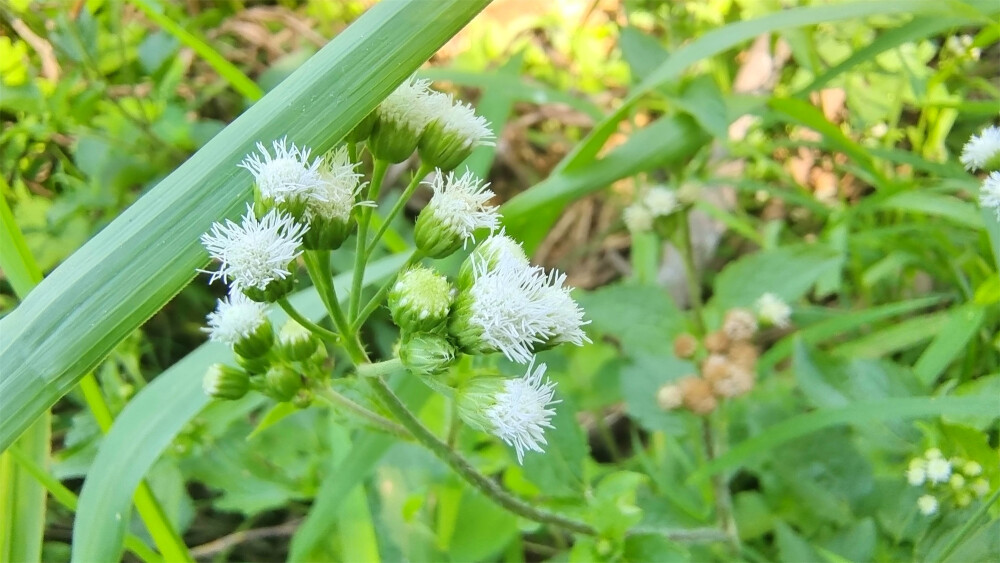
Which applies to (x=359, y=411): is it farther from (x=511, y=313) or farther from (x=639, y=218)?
(x=639, y=218)

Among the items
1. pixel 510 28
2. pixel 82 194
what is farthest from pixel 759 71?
pixel 82 194

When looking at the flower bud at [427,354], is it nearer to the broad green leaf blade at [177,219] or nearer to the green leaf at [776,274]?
the broad green leaf blade at [177,219]

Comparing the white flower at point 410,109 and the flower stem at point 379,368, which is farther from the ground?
the white flower at point 410,109

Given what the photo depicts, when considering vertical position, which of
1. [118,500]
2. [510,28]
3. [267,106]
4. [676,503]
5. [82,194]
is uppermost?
[510,28]

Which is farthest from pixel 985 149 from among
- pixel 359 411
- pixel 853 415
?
pixel 359 411

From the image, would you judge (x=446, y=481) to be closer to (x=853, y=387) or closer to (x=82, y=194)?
(x=853, y=387)

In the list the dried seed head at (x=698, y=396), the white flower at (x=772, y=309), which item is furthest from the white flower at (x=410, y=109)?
the white flower at (x=772, y=309)
